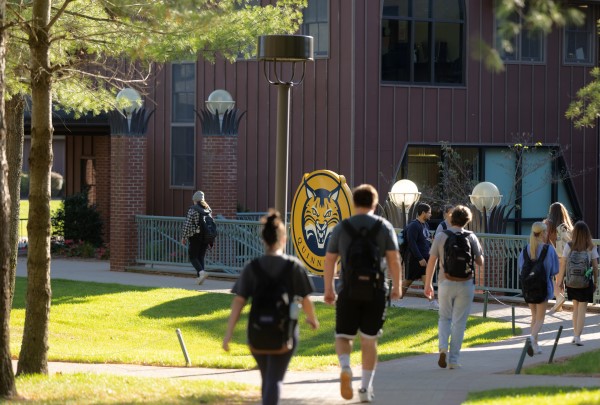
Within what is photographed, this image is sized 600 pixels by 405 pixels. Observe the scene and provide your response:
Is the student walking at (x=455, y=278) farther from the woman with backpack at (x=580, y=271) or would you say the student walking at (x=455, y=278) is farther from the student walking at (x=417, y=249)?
the student walking at (x=417, y=249)

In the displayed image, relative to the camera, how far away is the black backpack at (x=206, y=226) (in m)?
20.9

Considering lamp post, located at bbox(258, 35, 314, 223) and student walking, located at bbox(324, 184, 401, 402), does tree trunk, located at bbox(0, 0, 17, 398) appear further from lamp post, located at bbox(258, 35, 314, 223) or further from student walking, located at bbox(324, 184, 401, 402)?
lamp post, located at bbox(258, 35, 314, 223)

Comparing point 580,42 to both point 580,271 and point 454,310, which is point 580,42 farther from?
point 454,310

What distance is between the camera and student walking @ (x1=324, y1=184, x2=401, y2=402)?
8.99m

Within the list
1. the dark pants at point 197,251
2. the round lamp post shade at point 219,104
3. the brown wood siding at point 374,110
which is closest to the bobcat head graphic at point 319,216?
the dark pants at point 197,251

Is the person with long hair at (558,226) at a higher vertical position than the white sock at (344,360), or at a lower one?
higher

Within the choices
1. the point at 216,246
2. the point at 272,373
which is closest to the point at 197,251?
the point at 216,246

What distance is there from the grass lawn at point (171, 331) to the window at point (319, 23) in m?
8.31

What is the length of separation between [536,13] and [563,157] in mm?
20233

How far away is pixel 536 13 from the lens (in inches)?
301

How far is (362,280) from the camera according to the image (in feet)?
29.3

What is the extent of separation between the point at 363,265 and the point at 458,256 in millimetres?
2389

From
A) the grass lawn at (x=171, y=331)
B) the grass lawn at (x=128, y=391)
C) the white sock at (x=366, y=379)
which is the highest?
the white sock at (x=366, y=379)

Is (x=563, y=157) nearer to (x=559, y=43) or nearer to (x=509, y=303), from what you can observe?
(x=559, y=43)
